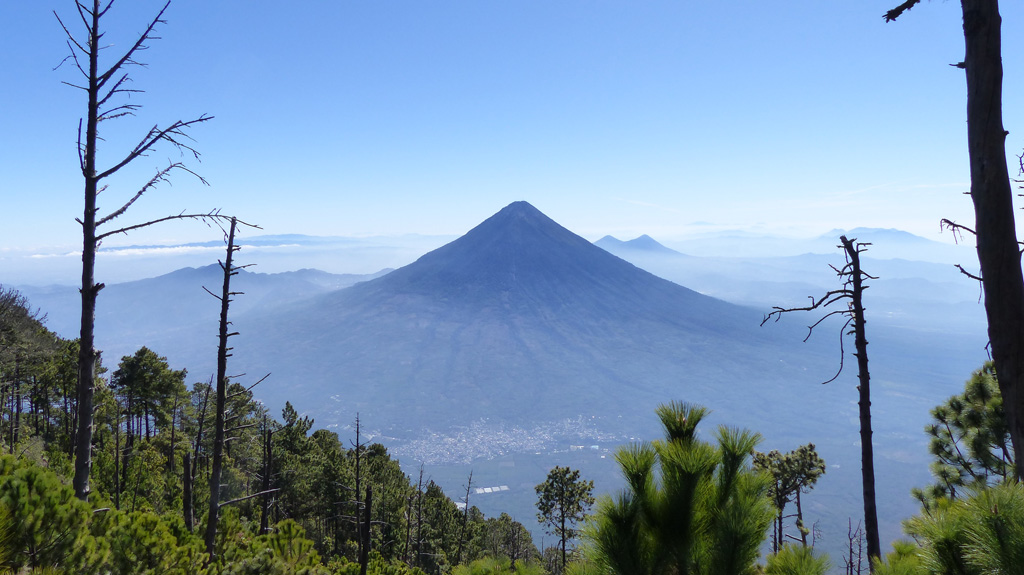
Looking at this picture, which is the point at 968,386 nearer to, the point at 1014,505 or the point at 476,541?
the point at 1014,505

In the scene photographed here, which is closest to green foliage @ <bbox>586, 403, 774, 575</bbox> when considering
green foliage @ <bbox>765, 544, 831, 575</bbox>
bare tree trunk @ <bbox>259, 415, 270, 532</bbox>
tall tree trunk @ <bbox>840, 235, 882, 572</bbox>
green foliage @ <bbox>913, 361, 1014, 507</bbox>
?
green foliage @ <bbox>765, 544, 831, 575</bbox>

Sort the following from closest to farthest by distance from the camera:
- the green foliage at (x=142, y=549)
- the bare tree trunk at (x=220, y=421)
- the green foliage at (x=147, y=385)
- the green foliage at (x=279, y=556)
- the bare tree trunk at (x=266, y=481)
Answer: the green foliage at (x=142, y=549) → the green foliage at (x=279, y=556) → the bare tree trunk at (x=220, y=421) → the bare tree trunk at (x=266, y=481) → the green foliage at (x=147, y=385)

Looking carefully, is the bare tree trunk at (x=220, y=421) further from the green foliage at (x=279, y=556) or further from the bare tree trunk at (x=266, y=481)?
the bare tree trunk at (x=266, y=481)

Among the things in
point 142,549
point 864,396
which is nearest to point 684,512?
point 864,396

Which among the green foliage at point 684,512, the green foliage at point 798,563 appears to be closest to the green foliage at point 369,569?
the green foliage at point 684,512

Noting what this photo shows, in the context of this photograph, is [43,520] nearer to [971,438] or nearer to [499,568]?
[499,568]

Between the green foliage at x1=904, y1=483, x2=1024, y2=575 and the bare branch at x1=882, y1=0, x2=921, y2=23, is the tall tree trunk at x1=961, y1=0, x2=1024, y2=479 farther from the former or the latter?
the green foliage at x1=904, y1=483, x2=1024, y2=575
